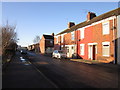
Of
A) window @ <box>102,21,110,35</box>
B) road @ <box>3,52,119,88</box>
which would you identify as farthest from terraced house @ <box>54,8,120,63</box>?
road @ <box>3,52,119,88</box>

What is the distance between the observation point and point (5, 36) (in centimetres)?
1413

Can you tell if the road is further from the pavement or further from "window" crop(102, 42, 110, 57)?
"window" crop(102, 42, 110, 57)

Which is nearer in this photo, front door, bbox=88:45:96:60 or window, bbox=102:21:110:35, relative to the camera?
window, bbox=102:21:110:35

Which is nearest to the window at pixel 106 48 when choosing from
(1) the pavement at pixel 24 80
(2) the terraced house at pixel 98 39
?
(2) the terraced house at pixel 98 39

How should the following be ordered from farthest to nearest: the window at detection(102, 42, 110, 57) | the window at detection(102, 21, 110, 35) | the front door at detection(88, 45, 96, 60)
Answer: the front door at detection(88, 45, 96, 60), the window at detection(102, 21, 110, 35), the window at detection(102, 42, 110, 57)

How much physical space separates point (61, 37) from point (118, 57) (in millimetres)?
19775

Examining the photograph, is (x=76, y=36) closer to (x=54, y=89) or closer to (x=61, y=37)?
(x=61, y=37)

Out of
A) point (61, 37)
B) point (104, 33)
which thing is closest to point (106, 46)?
point (104, 33)

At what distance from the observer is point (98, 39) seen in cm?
1861

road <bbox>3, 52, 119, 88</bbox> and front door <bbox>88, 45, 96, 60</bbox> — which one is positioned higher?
front door <bbox>88, 45, 96, 60</bbox>

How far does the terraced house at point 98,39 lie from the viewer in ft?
51.1

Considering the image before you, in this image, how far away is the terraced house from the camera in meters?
15.6

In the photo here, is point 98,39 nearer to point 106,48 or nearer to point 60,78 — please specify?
point 106,48

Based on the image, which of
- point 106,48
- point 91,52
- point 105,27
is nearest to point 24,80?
point 106,48
